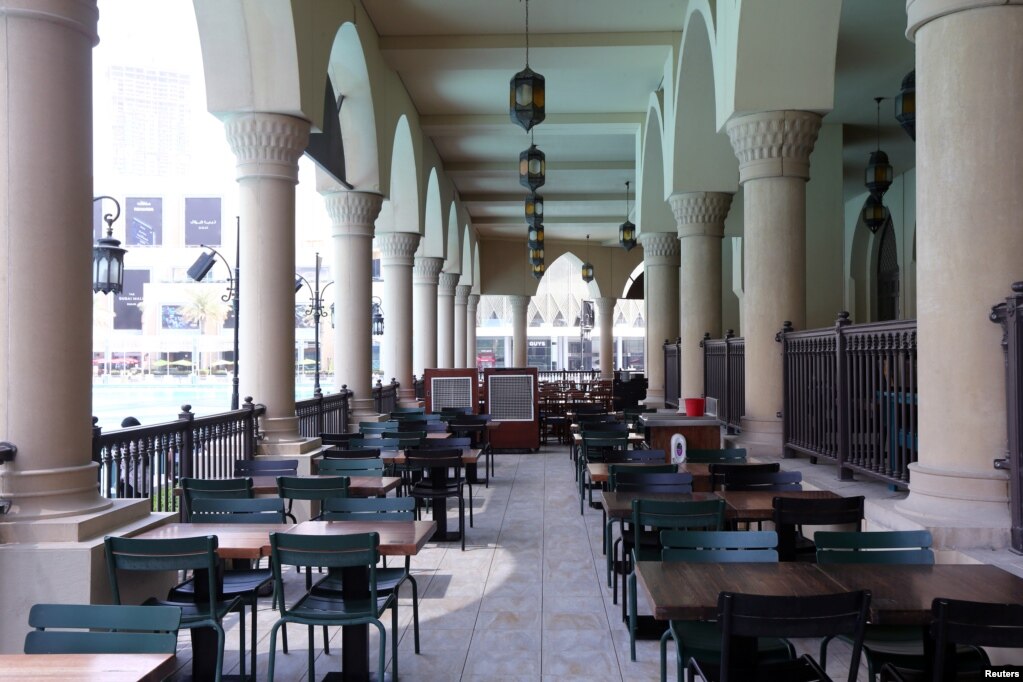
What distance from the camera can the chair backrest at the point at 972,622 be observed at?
2828mm

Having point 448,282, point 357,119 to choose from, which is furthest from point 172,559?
point 448,282

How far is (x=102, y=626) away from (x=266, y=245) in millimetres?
6040

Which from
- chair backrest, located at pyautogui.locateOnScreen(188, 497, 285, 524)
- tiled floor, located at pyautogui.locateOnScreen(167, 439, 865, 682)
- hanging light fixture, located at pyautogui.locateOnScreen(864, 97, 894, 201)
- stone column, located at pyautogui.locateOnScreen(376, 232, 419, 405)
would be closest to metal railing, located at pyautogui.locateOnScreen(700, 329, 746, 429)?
tiled floor, located at pyautogui.locateOnScreen(167, 439, 865, 682)

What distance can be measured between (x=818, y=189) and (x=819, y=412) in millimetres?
8495

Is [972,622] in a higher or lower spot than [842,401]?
lower

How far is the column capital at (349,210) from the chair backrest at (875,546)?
9.65m

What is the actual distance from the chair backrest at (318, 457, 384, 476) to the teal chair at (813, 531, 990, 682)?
418cm

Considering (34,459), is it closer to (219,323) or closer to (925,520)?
(925,520)

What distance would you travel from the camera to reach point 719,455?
7.74m

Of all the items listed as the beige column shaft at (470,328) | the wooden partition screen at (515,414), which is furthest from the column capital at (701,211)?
the beige column shaft at (470,328)

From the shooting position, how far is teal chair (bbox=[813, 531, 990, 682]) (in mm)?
3689

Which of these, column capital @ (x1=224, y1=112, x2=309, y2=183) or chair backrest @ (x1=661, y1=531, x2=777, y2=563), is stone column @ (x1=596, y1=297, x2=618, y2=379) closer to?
column capital @ (x1=224, y1=112, x2=309, y2=183)

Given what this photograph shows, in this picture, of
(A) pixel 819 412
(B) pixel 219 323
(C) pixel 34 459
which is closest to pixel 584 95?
(A) pixel 819 412

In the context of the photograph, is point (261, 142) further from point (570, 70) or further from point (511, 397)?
point (511, 397)
